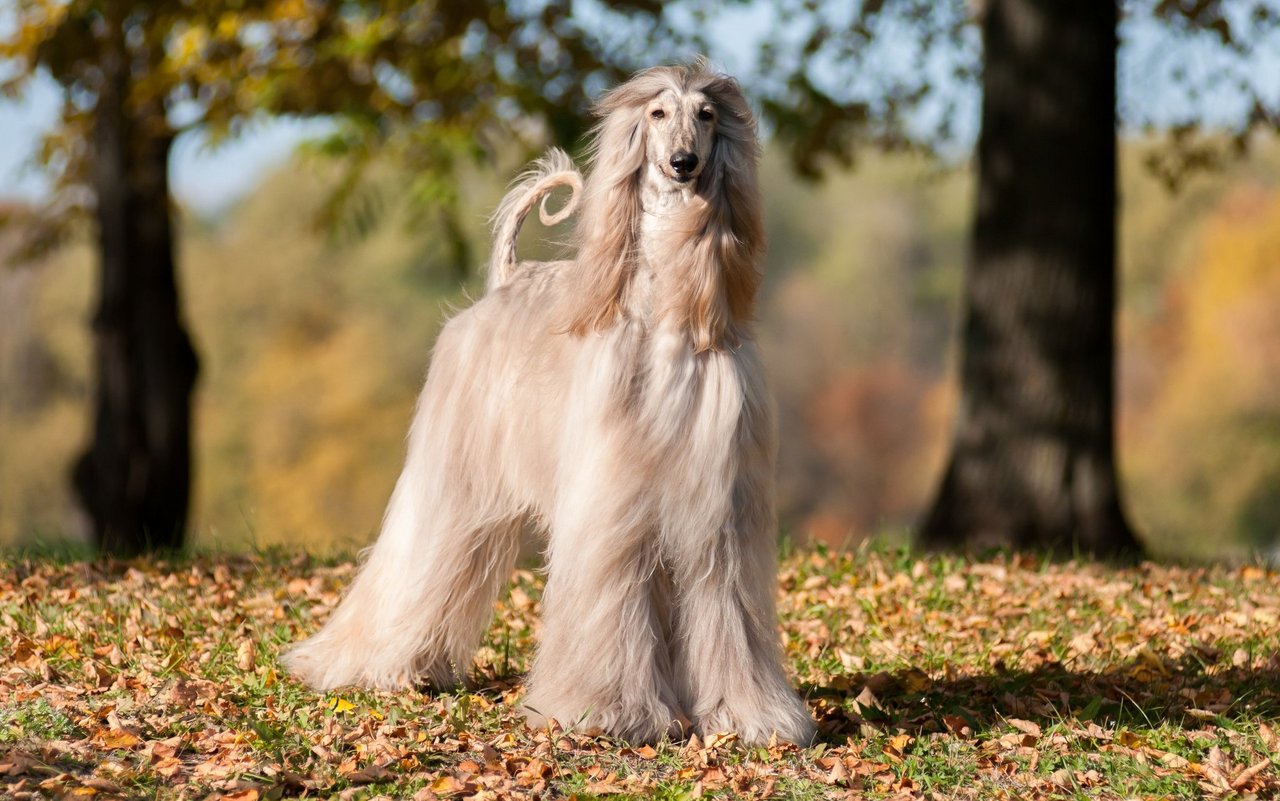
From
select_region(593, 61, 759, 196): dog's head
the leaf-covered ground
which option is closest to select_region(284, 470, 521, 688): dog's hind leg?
the leaf-covered ground

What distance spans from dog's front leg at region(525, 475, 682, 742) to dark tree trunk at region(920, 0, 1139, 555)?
162 inches

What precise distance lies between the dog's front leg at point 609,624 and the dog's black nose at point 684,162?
927 mm

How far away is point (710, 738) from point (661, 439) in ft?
3.00

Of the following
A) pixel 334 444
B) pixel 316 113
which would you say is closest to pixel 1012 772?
pixel 316 113

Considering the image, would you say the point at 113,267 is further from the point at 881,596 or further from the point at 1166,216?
the point at 1166,216

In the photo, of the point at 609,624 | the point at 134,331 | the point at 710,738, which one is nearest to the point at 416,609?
the point at 609,624

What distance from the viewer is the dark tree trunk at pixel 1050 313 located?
26.8ft

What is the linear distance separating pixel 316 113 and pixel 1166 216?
32661mm

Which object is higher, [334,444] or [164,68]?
[164,68]

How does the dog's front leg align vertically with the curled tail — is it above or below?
below

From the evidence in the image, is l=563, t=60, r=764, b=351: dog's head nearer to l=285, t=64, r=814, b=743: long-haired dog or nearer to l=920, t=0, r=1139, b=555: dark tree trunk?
l=285, t=64, r=814, b=743: long-haired dog

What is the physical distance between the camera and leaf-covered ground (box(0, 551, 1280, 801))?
421 centimetres

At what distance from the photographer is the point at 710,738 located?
4402mm

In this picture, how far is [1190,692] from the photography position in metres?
5.21
